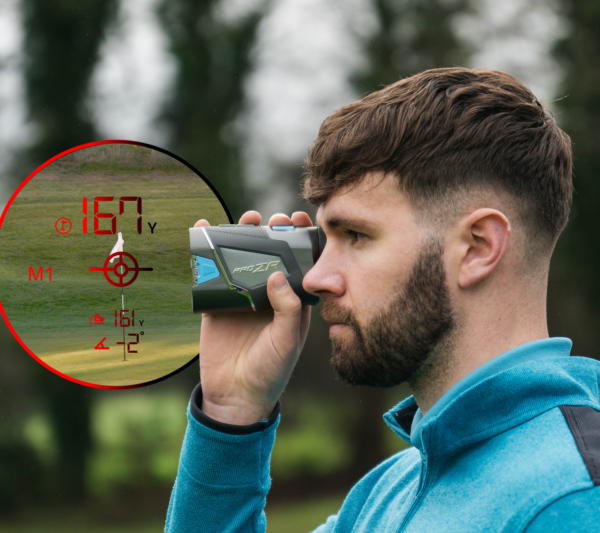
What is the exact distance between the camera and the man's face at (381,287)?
3.60 ft

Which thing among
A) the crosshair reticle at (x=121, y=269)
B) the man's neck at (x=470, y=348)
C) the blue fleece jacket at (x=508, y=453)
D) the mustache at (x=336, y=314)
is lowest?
the blue fleece jacket at (x=508, y=453)

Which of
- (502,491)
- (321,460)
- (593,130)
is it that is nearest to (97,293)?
(502,491)

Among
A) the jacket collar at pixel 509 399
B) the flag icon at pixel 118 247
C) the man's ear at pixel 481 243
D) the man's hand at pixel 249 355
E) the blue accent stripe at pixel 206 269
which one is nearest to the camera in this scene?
the jacket collar at pixel 509 399

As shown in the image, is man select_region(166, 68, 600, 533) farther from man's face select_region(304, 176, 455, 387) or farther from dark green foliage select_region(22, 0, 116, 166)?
dark green foliage select_region(22, 0, 116, 166)

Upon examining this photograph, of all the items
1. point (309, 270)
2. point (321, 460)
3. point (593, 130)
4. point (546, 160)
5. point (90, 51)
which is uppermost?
point (90, 51)

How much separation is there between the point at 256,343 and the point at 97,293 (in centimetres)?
47

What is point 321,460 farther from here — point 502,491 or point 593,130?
point 502,491

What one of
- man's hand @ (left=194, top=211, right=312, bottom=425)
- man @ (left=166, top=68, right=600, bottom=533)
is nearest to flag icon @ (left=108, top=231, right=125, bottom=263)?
man's hand @ (left=194, top=211, right=312, bottom=425)

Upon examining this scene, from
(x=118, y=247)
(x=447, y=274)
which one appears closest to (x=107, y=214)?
(x=118, y=247)

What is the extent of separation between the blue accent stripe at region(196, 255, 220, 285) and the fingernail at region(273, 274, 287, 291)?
12cm

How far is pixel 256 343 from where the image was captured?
1.42 metres

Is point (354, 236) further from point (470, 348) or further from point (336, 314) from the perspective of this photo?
point (470, 348)

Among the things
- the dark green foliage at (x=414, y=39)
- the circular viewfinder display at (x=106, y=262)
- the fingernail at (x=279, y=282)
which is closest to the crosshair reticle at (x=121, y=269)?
the circular viewfinder display at (x=106, y=262)

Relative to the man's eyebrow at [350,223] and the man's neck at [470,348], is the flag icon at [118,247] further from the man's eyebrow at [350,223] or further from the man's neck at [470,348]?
the man's neck at [470,348]
